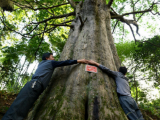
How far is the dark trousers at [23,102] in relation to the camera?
1352 mm

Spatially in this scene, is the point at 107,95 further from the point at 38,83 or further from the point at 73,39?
the point at 73,39

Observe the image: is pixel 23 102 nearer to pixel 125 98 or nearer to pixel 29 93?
pixel 29 93

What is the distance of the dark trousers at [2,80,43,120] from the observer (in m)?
1.35

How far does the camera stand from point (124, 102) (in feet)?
5.62

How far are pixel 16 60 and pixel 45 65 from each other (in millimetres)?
7669

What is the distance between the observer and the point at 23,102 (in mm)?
1460

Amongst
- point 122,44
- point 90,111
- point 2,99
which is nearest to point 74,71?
point 90,111

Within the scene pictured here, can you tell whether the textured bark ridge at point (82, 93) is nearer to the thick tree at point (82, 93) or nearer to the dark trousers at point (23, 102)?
the thick tree at point (82, 93)

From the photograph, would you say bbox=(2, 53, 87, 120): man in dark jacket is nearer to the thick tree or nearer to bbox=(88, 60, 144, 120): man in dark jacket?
the thick tree

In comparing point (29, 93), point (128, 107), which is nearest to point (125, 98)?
point (128, 107)

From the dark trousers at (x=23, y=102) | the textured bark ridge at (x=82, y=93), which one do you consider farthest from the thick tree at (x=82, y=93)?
the dark trousers at (x=23, y=102)

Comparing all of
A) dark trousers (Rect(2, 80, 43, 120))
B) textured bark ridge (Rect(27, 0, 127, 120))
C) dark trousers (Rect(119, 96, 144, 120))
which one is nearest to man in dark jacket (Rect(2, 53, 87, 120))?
dark trousers (Rect(2, 80, 43, 120))

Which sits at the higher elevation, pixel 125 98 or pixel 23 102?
pixel 125 98

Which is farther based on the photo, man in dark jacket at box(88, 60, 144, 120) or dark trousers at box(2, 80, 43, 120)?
man in dark jacket at box(88, 60, 144, 120)
